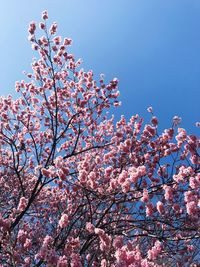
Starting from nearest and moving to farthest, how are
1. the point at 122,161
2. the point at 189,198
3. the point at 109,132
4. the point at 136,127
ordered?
1. the point at 189,198
2. the point at 122,161
3. the point at 136,127
4. the point at 109,132

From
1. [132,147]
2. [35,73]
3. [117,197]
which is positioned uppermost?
[35,73]

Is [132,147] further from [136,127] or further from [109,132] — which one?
[109,132]

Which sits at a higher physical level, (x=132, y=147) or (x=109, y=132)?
(x=109, y=132)

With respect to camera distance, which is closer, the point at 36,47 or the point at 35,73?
the point at 36,47

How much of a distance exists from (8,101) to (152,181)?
6.09 m

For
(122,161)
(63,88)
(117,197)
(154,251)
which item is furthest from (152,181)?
(63,88)

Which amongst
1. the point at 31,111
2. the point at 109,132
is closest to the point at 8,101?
the point at 31,111

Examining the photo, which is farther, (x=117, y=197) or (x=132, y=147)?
(x=132, y=147)

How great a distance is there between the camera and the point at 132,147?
9680 mm

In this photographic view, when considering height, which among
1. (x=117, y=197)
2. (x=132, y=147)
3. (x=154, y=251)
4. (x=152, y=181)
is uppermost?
(x=132, y=147)

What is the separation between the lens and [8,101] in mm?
12297

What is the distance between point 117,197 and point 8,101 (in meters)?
6.42

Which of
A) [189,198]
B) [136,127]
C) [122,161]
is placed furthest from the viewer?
[136,127]

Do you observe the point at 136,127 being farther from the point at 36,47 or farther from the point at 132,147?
the point at 36,47
